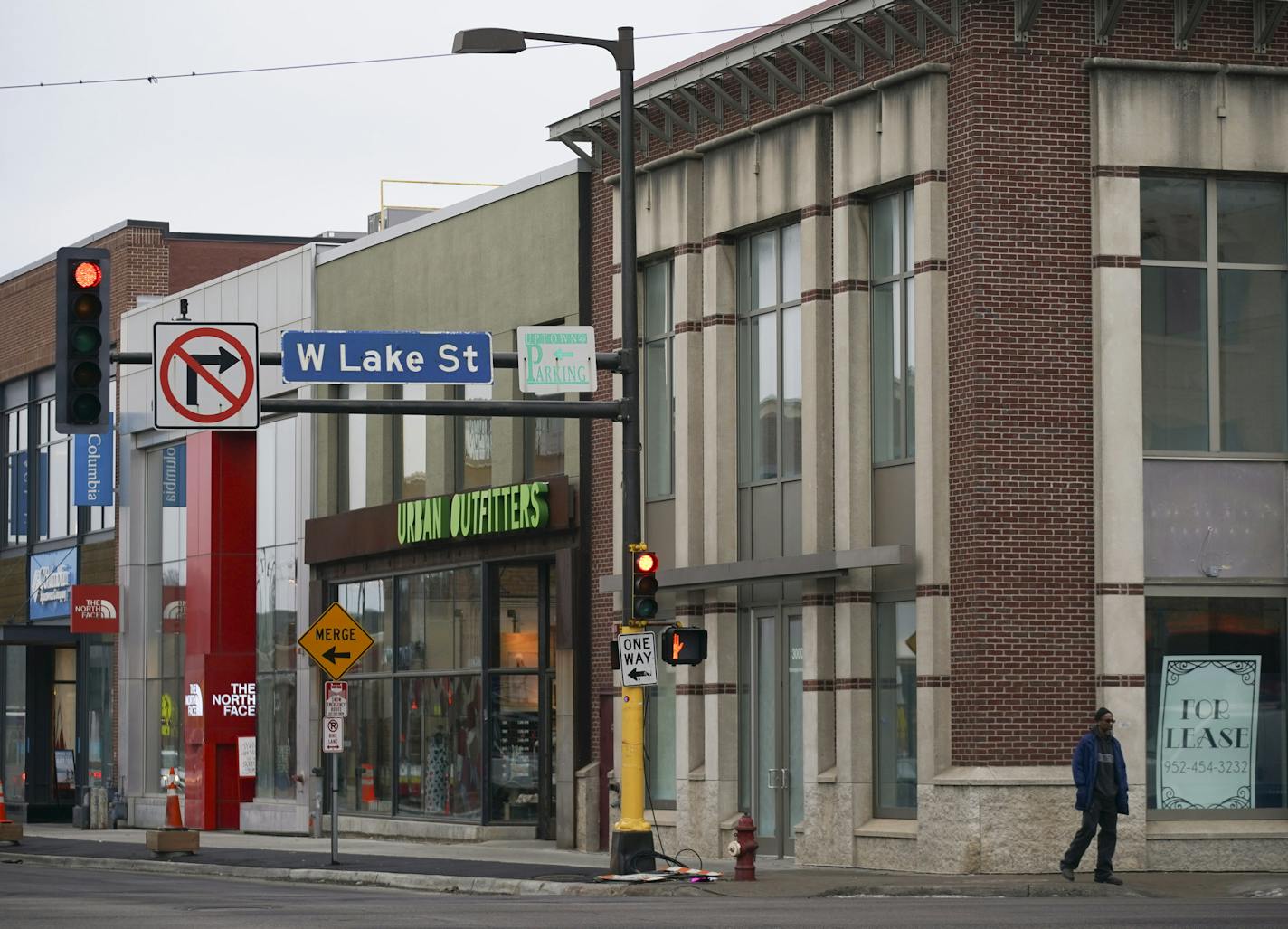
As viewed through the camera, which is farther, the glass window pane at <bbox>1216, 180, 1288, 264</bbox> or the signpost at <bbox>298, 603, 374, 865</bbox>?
the signpost at <bbox>298, 603, 374, 865</bbox>

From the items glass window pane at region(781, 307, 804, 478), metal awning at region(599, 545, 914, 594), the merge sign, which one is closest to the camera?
the merge sign

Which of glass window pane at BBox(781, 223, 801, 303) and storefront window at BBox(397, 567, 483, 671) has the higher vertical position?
glass window pane at BBox(781, 223, 801, 303)

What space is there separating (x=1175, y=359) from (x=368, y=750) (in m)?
17.4

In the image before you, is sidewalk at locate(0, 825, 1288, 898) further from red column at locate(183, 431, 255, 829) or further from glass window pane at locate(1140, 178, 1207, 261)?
glass window pane at locate(1140, 178, 1207, 261)

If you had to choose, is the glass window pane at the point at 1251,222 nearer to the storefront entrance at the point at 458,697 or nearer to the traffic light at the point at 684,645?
the traffic light at the point at 684,645

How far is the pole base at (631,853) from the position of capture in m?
24.5

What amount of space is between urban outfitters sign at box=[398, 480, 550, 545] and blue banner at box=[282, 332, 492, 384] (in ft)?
28.2

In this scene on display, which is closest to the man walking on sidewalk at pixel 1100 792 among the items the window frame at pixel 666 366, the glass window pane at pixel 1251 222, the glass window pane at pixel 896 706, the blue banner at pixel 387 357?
the glass window pane at pixel 896 706

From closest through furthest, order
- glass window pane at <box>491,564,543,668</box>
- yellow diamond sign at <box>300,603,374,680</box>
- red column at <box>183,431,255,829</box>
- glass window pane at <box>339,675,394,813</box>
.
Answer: yellow diamond sign at <box>300,603,374,680</box>
glass window pane at <box>491,564,543,668</box>
glass window pane at <box>339,675,394,813</box>
red column at <box>183,431,255,829</box>

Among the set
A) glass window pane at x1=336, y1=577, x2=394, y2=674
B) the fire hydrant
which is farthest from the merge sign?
glass window pane at x1=336, y1=577, x2=394, y2=674

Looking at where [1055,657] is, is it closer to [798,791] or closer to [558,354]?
[798,791]

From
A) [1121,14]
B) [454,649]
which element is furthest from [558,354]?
[454,649]

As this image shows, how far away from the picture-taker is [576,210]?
109ft

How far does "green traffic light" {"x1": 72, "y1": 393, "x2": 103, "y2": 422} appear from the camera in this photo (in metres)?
20.9
